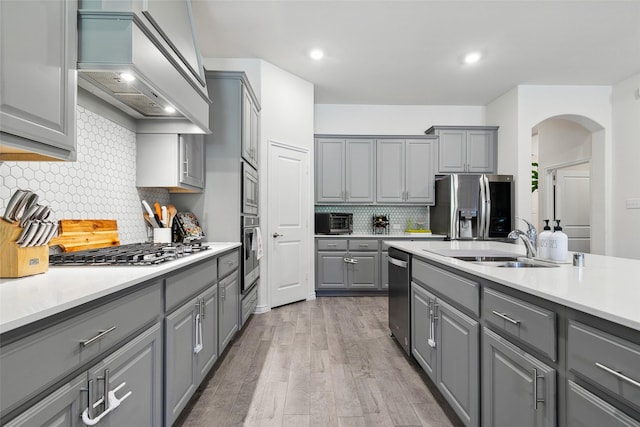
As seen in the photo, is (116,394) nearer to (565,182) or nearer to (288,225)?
(288,225)

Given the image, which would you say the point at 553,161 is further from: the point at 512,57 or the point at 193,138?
the point at 193,138

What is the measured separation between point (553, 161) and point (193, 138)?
623 centimetres

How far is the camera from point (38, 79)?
1.09 metres

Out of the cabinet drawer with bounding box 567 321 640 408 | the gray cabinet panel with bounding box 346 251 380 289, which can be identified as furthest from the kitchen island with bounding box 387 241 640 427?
the gray cabinet panel with bounding box 346 251 380 289

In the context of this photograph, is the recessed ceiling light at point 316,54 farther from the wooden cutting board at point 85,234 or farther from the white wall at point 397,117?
the wooden cutting board at point 85,234

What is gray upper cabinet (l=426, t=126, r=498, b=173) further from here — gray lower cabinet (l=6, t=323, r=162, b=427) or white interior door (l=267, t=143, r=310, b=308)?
gray lower cabinet (l=6, t=323, r=162, b=427)

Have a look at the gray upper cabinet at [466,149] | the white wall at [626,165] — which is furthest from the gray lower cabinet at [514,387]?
the white wall at [626,165]

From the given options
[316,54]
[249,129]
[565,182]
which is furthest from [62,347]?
[565,182]

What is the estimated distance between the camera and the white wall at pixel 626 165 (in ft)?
13.9

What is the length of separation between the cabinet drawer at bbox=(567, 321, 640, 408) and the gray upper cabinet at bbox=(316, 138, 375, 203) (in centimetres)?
417

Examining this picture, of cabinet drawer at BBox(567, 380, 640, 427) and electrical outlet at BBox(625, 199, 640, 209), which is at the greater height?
electrical outlet at BBox(625, 199, 640, 209)

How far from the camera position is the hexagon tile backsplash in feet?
5.05

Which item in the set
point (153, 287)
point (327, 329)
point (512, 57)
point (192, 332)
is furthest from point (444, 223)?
point (153, 287)

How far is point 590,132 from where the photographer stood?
5.08 metres
